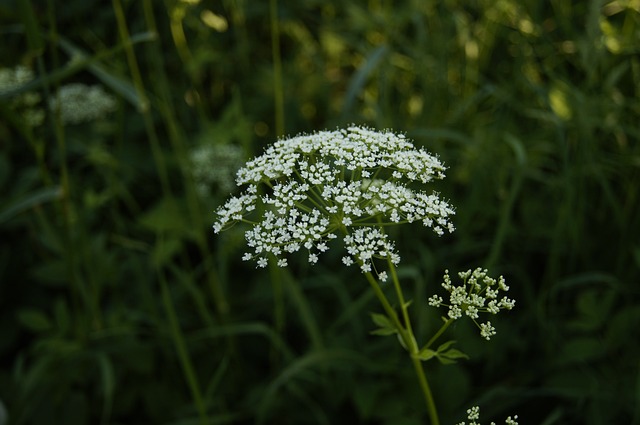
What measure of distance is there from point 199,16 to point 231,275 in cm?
146

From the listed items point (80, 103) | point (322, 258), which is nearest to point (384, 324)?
point (322, 258)

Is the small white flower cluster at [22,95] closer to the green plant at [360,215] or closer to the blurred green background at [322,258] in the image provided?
the blurred green background at [322,258]

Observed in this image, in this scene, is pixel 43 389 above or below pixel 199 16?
below

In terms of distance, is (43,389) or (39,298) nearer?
(43,389)

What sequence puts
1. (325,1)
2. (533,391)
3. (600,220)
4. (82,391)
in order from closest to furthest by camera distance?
(533,391) < (82,391) < (600,220) < (325,1)

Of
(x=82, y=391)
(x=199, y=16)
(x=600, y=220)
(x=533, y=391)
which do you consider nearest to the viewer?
(x=533, y=391)

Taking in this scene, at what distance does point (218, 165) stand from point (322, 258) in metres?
0.67

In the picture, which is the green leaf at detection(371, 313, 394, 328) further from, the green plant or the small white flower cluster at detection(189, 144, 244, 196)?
the small white flower cluster at detection(189, 144, 244, 196)

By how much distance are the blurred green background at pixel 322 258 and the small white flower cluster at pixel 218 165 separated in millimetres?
10

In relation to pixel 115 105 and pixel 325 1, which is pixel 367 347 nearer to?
pixel 115 105

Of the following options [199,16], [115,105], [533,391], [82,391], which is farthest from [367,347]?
[199,16]

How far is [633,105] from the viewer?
2.81 m

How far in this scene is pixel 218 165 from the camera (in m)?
2.87

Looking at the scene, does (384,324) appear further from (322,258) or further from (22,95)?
(22,95)
